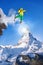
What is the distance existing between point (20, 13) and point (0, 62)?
9732 mm

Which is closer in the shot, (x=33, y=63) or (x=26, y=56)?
(x=33, y=63)

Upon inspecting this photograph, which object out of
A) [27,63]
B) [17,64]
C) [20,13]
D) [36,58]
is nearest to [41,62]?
[36,58]

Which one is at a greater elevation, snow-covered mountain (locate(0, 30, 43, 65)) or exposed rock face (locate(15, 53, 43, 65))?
snow-covered mountain (locate(0, 30, 43, 65))

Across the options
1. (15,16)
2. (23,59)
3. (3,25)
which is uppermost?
(23,59)

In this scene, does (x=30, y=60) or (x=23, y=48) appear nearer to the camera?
(x=30, y=60)

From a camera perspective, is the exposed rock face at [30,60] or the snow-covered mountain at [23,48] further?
the snow-covered mountain at [23,48]

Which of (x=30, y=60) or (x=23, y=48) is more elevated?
(x=23, y=48)

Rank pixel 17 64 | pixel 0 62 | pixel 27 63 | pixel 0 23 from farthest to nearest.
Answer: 1. pixel 0 62
2. pixel 17 64
3. pixel 27 63
4. pixel 0 23

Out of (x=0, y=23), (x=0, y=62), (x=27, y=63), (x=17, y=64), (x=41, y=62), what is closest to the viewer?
(x=0, y=23)

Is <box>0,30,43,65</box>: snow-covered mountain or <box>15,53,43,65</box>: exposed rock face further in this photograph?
<box>0,30,43,65</box>: snow-covered mountain

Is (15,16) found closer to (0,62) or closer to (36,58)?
(36,58)

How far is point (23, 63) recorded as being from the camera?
9.95 m

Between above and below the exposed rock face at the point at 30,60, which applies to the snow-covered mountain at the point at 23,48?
above

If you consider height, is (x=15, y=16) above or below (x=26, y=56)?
below
